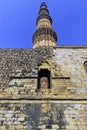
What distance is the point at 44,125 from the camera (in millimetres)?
7988

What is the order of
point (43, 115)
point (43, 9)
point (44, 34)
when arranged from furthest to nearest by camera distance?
point (43, 9) < point (44, 34) < point (43, 115)

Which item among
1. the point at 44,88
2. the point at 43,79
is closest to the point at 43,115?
the point at 44,88

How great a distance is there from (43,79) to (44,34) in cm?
1028

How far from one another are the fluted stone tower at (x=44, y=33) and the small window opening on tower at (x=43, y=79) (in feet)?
26.9

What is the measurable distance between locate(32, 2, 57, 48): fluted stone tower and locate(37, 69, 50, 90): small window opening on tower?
26.9 ft

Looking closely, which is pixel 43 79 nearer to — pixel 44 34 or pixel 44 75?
pixel 44 75

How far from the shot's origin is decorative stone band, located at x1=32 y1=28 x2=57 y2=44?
19562 mm

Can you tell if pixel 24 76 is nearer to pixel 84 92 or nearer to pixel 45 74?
pixel 45 74

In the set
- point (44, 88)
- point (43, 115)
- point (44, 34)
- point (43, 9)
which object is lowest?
point (43, 115)

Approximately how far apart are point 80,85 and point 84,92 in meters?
0.33

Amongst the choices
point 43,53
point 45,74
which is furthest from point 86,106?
point 43,53

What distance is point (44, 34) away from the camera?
19828 millimetres

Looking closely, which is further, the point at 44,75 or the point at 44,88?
the point at 44,75

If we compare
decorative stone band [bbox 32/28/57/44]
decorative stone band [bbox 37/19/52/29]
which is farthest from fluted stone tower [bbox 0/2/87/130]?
decorative stone band [bbox 37/19/52/29]
